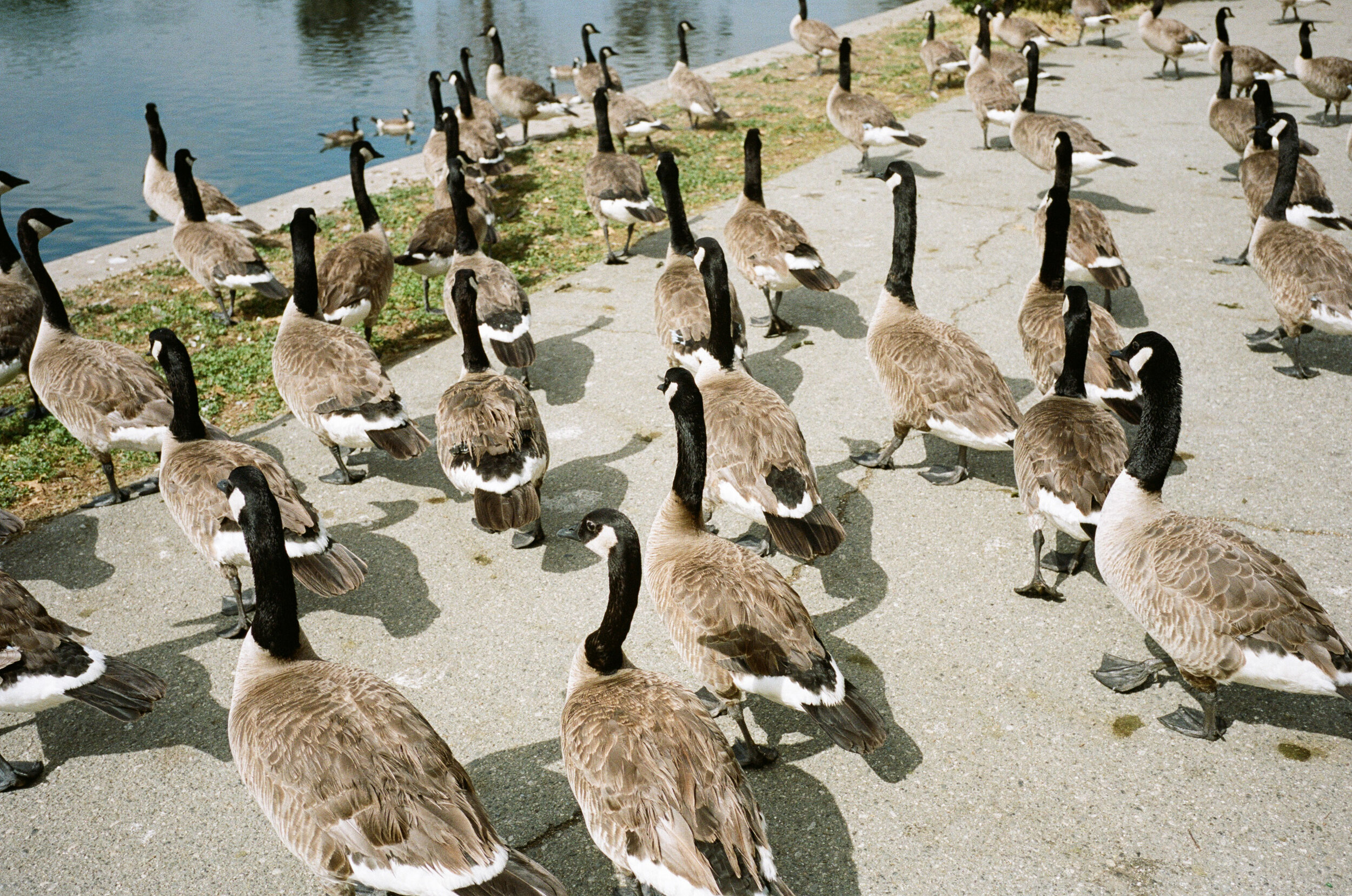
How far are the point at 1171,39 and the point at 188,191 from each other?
57.0 ft

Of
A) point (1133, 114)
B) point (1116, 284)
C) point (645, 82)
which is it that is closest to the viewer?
point (1116, 284)

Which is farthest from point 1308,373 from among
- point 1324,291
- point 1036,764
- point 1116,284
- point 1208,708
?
point 1036,764

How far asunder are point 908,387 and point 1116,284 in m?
3.13

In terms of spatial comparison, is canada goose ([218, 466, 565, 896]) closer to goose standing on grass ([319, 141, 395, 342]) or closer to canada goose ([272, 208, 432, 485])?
canada goose ([272, 208, 432, 485])

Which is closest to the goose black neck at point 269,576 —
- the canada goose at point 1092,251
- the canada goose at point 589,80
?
the canada goose at point 1092,251

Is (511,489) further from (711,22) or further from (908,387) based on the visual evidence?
(711,22)

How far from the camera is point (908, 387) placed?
20.5 feet

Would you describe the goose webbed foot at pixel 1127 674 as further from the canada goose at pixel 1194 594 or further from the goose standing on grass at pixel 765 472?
the goose standing on grass at pixel 765 472

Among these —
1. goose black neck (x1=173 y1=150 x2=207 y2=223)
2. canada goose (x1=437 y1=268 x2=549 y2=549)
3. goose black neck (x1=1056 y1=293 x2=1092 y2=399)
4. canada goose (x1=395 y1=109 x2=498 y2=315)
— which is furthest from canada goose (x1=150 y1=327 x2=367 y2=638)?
goose black neck (x1=173 y1=150 x2=207 y2=223)

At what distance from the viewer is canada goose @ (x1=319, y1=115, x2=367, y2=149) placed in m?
→ 17.9

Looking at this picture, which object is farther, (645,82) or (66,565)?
(645,82)

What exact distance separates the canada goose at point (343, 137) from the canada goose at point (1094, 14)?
16.2 metres

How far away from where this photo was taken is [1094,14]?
2005cm

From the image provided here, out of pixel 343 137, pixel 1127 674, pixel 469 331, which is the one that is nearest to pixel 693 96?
pixel 343 137
